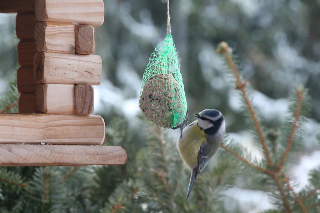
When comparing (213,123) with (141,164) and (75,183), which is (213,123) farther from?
(75,183)

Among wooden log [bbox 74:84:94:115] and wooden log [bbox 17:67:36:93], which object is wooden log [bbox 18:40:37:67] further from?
wooden log [bbox 74:84:94:115]

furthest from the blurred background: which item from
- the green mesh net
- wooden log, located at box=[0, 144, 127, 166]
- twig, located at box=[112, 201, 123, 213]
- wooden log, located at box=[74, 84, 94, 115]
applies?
wooden log, located at box=[0, 144, 127, 166]

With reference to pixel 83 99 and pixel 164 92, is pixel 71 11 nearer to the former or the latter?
pixel 83 99

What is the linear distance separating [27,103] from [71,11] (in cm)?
72

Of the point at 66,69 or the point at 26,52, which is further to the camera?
the point at 26,52

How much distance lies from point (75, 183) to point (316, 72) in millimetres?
4606

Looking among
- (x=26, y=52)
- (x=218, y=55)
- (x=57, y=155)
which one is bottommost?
(x=218, y=55)

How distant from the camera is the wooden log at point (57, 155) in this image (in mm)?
1529

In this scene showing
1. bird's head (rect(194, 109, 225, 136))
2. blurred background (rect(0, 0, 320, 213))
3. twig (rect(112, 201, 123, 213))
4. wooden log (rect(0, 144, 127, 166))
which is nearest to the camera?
wooden log (rect(0, 144, 127, 166))

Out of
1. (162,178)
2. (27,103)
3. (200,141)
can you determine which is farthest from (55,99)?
(200,141)

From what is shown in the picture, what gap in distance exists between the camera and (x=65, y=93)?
1801 millimetres

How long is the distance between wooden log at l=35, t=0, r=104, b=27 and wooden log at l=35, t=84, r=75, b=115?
0.23 metres

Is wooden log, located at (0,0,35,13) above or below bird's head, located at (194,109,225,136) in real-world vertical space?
above

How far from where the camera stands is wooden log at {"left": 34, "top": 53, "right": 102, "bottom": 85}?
1759 millimetres
